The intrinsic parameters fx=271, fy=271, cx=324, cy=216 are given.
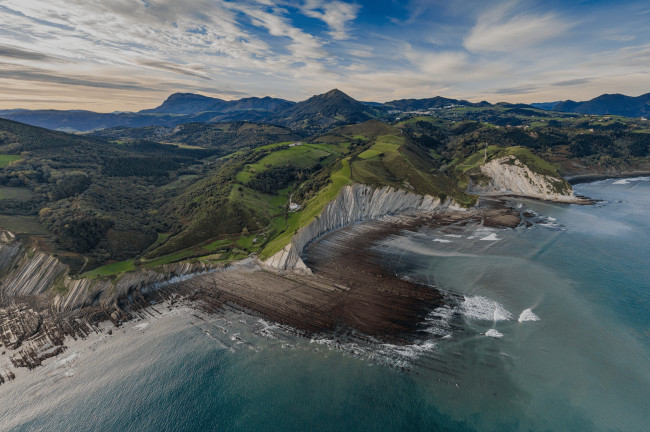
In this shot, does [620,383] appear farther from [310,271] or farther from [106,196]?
[106,196]

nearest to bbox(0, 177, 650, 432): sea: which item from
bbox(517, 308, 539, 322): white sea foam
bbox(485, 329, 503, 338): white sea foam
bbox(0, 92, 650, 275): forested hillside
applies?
bbox(517, 308, 539, 322): white sea foam

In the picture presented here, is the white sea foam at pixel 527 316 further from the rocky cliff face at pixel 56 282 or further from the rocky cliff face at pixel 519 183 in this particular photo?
the rocky cliff face at pixel 519 183

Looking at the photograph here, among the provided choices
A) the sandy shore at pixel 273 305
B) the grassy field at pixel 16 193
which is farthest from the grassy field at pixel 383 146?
the grassy field at pixel 16 193

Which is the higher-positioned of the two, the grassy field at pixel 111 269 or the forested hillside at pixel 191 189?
the forested hillside at pixel 191 189

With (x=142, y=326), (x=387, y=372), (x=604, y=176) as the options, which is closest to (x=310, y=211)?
(x=142, y=326)

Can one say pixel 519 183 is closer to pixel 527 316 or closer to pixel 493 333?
pixel 527 316
